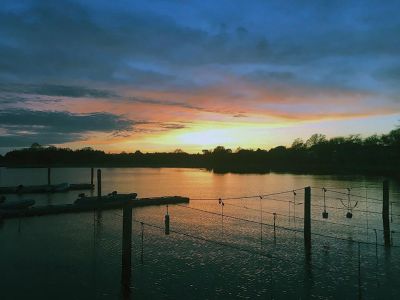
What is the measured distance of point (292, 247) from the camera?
29.6 meters

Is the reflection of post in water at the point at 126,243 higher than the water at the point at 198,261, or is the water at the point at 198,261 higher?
the reflection of post in water at the point at 126,243

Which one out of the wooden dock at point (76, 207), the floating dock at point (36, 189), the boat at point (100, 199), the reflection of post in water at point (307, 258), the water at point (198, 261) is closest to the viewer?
the water at point (198, 261)

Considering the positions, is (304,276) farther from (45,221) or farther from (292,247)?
(45,221)

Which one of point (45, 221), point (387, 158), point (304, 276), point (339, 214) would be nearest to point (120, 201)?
point (45, 221)

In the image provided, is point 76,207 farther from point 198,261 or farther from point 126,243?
point 126,243

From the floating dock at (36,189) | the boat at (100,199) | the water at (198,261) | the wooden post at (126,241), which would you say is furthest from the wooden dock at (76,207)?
the floating dock at (36,189)

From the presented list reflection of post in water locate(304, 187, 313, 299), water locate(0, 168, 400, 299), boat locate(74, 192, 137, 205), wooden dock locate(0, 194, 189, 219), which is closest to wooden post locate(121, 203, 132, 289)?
water locate(0, 168, 400, 299)

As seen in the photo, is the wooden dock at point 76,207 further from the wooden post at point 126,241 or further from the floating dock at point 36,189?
the floating dock at point 36,189

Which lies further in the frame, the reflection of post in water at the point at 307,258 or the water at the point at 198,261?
the reflection of post in water at the point at 307,258

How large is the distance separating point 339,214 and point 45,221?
32460 millimetres

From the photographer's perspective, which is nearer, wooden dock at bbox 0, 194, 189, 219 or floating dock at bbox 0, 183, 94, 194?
wooden dock at bbox 0, 194, 189, 219

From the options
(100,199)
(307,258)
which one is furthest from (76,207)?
(307,258)

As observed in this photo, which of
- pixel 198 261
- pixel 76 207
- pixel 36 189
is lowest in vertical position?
pixel 198 261

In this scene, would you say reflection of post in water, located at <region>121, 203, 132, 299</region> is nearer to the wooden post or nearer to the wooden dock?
the wooden post
